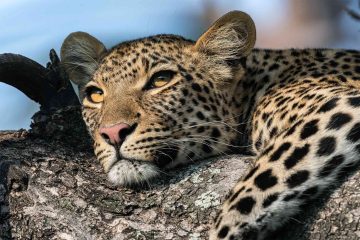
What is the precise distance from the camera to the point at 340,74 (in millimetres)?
6887

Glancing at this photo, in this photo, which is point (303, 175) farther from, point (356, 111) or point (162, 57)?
point (162, 57)

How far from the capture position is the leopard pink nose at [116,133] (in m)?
6.43

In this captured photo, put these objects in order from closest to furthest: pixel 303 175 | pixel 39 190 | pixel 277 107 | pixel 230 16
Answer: pixel 303 175 < pixel 39 190 < pixel 277 107 < pixel 230 16

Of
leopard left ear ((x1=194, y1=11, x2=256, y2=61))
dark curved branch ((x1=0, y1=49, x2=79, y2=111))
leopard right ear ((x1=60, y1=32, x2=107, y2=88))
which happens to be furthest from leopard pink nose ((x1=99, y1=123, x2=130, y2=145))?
leopard right ear ((x1=60, y1=32, x2=107, y2=88))

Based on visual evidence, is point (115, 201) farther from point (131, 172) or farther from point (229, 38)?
point (229, 38)

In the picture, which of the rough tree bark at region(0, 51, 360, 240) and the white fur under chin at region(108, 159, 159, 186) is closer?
the rough tree bark at region(0, 51, 360, 240)

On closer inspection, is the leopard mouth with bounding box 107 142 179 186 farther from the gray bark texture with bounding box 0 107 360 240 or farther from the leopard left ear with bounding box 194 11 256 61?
Answer: the leopard left ear with bounding box 194 11 256 61

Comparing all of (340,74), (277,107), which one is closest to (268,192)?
(277,107)

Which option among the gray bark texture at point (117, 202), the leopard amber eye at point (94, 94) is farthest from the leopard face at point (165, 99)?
the gray bark texture at point (117, 202)

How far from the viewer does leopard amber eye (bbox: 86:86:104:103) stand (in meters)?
7.26

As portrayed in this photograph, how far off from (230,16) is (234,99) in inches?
27.5

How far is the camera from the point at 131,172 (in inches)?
248

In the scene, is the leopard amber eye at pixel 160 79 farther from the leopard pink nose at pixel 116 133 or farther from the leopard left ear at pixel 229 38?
the leopard pink nose at pixel 116 133

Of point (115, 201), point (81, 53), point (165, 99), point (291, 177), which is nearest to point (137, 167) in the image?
point (115, 201)
